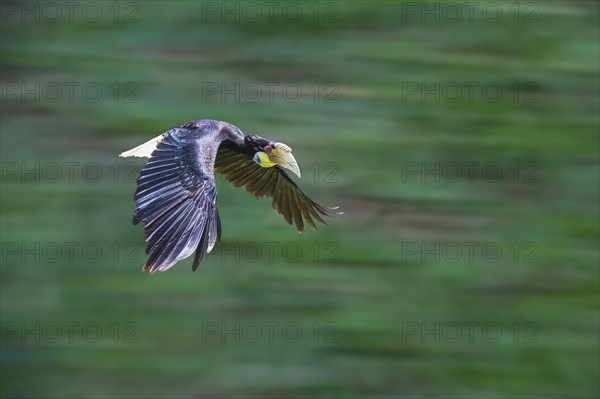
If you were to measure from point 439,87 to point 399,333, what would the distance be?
1.36 m

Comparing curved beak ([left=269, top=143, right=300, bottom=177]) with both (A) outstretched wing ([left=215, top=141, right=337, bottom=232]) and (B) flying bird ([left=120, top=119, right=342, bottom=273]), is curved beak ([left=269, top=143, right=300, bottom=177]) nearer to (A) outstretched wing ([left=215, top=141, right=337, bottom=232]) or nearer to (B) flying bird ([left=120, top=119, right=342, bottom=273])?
(B) flying bird ([left=120, top=119, right=342, bottom=273])

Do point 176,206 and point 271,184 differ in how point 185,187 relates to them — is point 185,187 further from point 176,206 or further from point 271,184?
point 271,184

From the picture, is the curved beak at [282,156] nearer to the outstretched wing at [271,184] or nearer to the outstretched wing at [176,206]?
the outstretched wing at [176,206]

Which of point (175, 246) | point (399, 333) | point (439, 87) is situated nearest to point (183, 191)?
point (175, 246)

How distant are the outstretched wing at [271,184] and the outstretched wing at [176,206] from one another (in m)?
0.63

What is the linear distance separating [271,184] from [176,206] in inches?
34.9

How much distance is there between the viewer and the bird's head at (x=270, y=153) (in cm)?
356

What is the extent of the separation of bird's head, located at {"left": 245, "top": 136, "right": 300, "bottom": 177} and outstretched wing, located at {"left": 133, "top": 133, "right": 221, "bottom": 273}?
0.81 ft

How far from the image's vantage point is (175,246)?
125 inches

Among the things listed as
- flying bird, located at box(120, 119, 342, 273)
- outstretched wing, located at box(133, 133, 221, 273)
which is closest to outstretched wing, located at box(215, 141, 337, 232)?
flying bird, located at box(120, 119, 342, 273)

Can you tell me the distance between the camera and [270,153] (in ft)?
11.7

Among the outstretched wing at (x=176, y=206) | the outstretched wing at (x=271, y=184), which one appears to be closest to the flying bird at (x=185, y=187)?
the outstretched wing at (x=176, y=206)

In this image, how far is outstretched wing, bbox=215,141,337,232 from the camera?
160 inches

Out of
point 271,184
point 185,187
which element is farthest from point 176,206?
point 271,184
